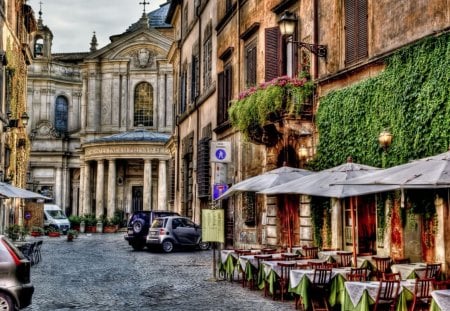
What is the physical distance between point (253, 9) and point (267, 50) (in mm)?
2919

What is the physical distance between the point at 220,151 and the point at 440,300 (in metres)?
12.0

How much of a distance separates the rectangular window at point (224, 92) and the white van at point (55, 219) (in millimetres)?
23926

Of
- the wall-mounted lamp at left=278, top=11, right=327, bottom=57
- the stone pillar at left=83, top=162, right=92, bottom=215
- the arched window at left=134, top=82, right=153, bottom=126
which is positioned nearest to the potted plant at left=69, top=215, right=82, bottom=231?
the stone pillar at left=83, top=162, right=92, bottom=215

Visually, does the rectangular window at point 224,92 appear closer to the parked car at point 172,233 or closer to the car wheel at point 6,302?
the parked car at point 172,233

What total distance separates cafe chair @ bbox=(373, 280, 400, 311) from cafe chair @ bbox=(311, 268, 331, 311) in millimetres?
1824

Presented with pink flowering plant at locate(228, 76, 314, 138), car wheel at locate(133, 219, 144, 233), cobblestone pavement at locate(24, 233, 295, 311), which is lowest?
cobblestone pavement at locate(24, 233, 295, 311)

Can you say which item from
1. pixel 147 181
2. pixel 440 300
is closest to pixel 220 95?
pixel 440 300

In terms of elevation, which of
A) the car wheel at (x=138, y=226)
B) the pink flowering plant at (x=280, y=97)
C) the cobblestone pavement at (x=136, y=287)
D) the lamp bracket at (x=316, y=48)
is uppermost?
the lamp bracket at (x=316, y=48)

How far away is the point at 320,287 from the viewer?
12.4m

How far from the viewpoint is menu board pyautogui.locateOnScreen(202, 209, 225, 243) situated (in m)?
17.7

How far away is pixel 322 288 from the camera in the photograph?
1241 cm

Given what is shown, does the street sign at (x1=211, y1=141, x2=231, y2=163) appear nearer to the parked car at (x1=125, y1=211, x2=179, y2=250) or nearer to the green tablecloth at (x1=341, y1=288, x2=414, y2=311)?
the green tablecloth at (x1=341, y1=288, x2=414, y2=311)

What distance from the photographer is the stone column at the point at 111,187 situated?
54.1 meters

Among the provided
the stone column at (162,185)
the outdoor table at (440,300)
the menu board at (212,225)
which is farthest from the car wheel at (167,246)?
the stone column at (162,185)
